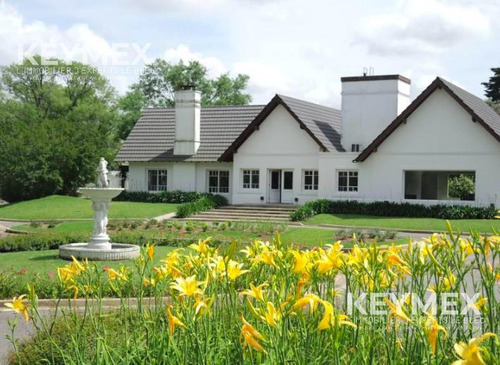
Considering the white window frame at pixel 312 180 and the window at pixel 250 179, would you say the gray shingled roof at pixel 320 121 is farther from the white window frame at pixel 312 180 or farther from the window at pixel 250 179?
the window at pixel 250 179

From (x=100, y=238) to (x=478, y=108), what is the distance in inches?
931

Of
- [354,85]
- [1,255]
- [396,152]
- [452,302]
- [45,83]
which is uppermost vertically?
[45,83]

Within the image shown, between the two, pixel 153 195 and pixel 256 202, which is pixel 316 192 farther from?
pixel 153 195

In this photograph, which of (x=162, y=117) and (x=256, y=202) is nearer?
(x=256, y=202)

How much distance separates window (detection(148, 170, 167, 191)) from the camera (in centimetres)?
4509

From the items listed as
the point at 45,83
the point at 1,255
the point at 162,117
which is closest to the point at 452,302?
the point at 1,255

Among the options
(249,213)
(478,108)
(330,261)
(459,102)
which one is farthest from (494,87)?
(330,261)

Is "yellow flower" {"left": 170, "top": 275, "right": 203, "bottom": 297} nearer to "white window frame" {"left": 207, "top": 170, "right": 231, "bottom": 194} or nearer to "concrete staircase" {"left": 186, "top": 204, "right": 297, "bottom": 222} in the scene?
"concrete staircase" {"left": 186, "top": 204, "right": 297, "bottom": 222}

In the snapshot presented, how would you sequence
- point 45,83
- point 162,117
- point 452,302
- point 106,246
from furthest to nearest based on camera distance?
point 45,83
point 162,117
point 106,246
point 452,302

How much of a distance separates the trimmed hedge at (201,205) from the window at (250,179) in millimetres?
1546

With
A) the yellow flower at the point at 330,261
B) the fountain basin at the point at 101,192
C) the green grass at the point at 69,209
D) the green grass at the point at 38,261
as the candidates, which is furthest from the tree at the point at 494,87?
the yellow flower at the point at 330,261

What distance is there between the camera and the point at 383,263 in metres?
5.35

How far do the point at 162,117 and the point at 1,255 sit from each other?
93.9 feet

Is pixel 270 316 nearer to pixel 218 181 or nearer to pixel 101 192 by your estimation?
pixel 101 192
